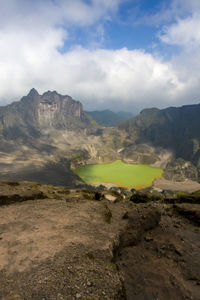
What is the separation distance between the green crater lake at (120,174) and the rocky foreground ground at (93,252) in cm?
11296

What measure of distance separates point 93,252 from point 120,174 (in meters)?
145

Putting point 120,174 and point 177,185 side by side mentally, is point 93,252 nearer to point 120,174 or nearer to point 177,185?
point 177,185

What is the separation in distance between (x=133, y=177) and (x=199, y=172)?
2600 inches

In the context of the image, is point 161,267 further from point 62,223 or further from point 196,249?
point 62,223

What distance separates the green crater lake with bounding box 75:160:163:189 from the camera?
442 ft

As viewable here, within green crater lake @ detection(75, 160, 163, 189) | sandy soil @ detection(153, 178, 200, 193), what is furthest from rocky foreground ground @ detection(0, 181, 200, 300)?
sandy soil @ detection(153, 178, 200, 193)

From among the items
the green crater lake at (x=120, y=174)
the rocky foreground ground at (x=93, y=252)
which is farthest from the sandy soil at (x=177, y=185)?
the rocky foreground ground at (x=93, y=252)

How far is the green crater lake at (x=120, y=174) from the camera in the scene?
134625 millimetres

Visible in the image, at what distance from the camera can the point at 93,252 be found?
1101 centimetres

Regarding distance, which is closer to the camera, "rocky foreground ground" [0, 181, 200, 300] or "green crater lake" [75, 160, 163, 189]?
"rocky foreground ground" [0, 181, 200, 300]

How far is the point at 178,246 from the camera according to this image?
46.4 ft

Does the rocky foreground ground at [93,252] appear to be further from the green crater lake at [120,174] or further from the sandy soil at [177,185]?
the sandy soil at [177,185]

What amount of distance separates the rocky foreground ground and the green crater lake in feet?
371

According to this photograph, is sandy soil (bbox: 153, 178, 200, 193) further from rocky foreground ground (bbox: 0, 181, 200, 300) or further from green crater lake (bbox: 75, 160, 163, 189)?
rocky foreground ground (bbox: 0, 181, 200, 300)
